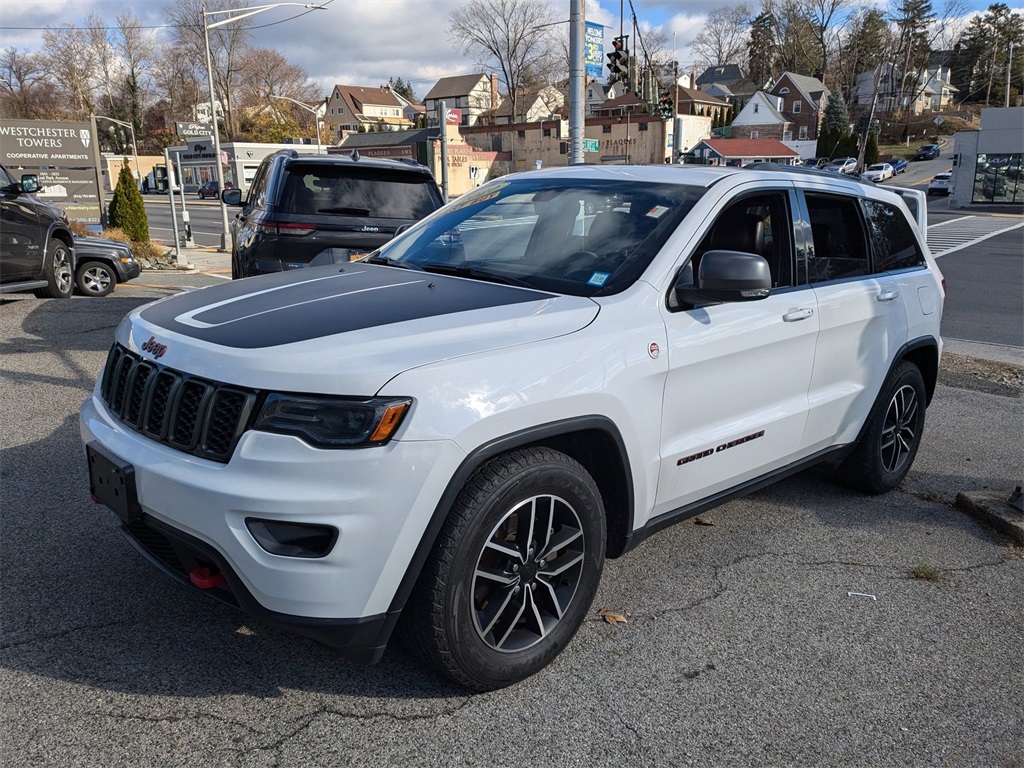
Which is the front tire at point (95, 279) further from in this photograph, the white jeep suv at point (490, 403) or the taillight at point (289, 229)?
the white jeep suv at point (490, 403)

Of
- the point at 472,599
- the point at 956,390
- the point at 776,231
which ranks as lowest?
the point at 956,390

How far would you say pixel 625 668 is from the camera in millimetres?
3141

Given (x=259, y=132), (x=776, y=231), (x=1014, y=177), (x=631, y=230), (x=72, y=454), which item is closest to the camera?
(x=631, y=230)

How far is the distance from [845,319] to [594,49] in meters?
9.94

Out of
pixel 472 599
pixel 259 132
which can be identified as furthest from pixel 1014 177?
pixel 259 132

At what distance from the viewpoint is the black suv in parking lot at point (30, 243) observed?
9672mm

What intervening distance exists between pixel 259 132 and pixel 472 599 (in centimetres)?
8824

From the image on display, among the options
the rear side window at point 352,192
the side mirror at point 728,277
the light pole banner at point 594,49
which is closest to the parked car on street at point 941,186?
the light pole banner at point 594,49

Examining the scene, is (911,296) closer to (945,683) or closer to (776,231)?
(776,231)

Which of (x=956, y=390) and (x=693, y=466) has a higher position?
(x=693, y=466)

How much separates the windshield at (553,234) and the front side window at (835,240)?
89 cm

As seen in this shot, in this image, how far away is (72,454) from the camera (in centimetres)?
518

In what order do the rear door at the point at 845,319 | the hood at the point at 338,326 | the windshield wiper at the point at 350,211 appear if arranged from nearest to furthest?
the hood at the point at 338,326 → the rear door at the point at 845,319 → the windshield wiper at the point at 350,211

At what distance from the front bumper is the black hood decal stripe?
45cm
